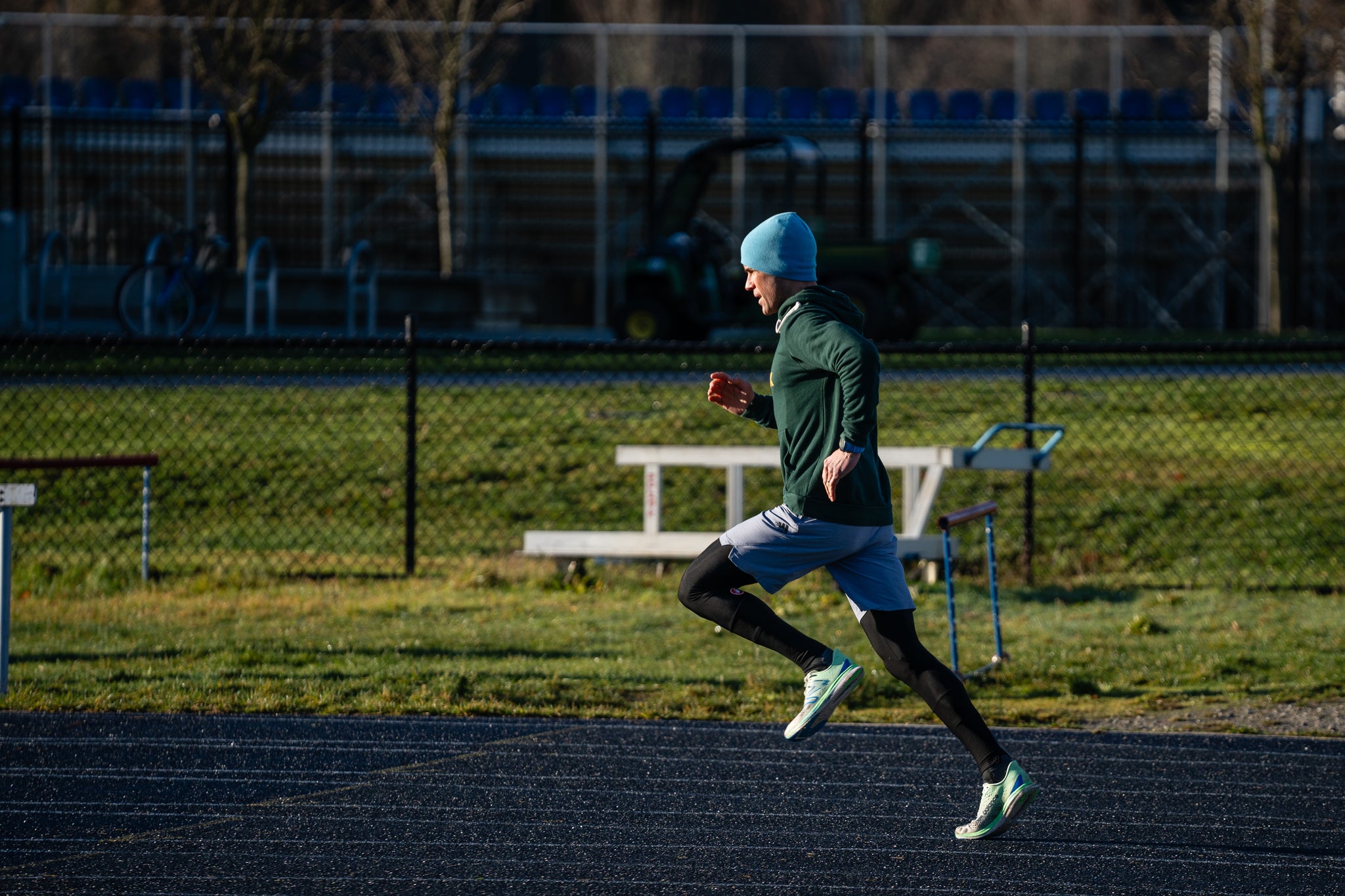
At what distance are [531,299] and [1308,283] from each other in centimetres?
1302

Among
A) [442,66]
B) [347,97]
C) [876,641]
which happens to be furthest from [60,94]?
[876,641]

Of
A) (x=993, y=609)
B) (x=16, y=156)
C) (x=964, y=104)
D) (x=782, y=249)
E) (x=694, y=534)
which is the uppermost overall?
Result: (x=964, y=104)

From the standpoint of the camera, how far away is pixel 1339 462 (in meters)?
12.1

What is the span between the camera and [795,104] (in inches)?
1104

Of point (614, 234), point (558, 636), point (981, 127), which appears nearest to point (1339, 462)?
point (558, 636)

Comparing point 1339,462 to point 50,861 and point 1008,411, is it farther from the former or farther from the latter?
point 50,861

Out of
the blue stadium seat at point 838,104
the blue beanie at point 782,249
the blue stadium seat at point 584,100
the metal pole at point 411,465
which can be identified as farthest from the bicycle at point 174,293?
the blue beanie at point 782,249

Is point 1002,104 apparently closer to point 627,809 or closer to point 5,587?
point 5,587

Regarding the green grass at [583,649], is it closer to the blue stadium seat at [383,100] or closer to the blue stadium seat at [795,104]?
the blue stadium seat at [383,100]

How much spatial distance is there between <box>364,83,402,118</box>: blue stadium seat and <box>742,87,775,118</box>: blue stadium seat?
5.89 meters

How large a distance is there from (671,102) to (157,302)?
511 inches

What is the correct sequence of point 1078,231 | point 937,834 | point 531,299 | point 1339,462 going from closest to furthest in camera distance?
point 937,834 → point 1339,462 → point 1078,231 → point 531,299

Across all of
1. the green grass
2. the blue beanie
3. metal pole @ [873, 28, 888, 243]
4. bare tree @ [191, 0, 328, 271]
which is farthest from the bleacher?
the blue beanie

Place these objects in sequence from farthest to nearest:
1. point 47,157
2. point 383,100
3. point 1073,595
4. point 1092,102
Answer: point 1092,102
point 383,100
point 47,157
point 1073,595
